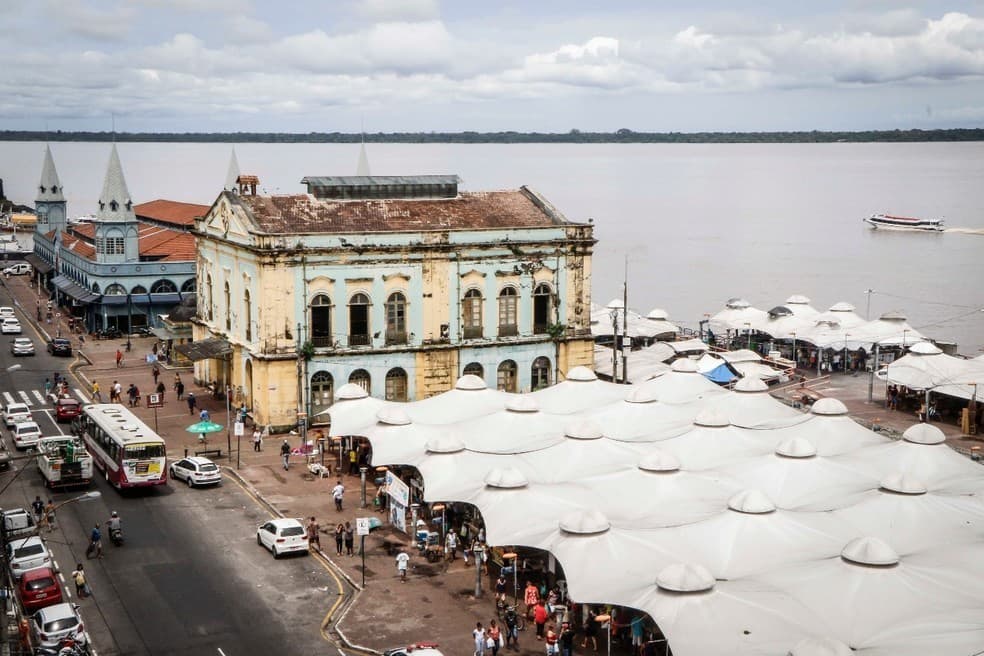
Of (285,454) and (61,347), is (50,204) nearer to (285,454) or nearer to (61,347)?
(61,347)

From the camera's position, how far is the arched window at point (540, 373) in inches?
2469

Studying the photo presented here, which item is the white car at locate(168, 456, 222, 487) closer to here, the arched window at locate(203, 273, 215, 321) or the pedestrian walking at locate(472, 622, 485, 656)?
the arched window at locate(203, 273, 215, 321)

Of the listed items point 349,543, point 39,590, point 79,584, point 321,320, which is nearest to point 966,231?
point 321,320

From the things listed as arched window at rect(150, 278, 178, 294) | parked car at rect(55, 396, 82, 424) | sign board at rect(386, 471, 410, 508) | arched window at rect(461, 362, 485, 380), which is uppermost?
arched window at rect(150, 278, 178, 294)

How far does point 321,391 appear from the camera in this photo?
58.4 metres

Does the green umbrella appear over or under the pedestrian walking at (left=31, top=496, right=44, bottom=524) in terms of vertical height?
over

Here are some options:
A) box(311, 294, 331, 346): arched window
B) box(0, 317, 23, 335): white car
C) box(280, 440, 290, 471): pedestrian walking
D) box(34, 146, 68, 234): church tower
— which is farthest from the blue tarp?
box(34, 146, 68, 234): church tower

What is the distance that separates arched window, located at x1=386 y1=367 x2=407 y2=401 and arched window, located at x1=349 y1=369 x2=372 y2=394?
0.95 metres

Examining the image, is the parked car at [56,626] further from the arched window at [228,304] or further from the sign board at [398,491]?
the arched window at [228,304]

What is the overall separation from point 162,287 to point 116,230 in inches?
209

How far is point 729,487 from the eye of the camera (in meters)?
39.3

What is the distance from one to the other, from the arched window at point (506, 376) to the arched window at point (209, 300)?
1583cm

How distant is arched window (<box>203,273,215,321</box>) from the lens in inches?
2571

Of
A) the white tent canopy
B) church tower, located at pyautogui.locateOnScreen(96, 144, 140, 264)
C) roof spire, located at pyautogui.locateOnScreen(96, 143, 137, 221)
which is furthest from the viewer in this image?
roof spire, located at pyautogui.locateOnScreen(96, 143, 137, 221)
